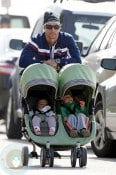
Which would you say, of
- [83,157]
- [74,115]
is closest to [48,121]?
[74,115]

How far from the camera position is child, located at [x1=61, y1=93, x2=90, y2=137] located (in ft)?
42.2

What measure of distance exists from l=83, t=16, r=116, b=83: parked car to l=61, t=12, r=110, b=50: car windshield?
154 cm

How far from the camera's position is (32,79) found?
41.9ft

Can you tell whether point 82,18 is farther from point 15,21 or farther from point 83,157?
point 15,21

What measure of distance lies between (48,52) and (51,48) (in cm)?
8

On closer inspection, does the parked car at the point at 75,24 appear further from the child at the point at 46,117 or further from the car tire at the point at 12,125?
the child at the point at 46,117

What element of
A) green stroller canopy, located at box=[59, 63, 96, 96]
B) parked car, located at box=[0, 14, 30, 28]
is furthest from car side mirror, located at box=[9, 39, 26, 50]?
parked car, located at box=[0, 14, 30, 28]

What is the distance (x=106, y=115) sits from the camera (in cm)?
1502

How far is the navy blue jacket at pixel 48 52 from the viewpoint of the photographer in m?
13.2

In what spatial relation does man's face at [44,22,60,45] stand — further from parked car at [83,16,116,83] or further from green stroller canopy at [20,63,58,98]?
parked car at [83,16,116,83]

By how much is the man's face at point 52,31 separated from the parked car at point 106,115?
5.80 feet

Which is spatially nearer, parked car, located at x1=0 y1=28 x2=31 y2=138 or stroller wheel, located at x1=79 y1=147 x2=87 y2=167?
stroller wheel, located at x1=79 y1=147 x2=87 y2=167

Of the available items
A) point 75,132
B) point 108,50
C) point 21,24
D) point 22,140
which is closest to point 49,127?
point 75,132

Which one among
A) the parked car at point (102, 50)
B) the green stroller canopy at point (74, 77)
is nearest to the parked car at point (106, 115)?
the parked car at point (102, 50)
